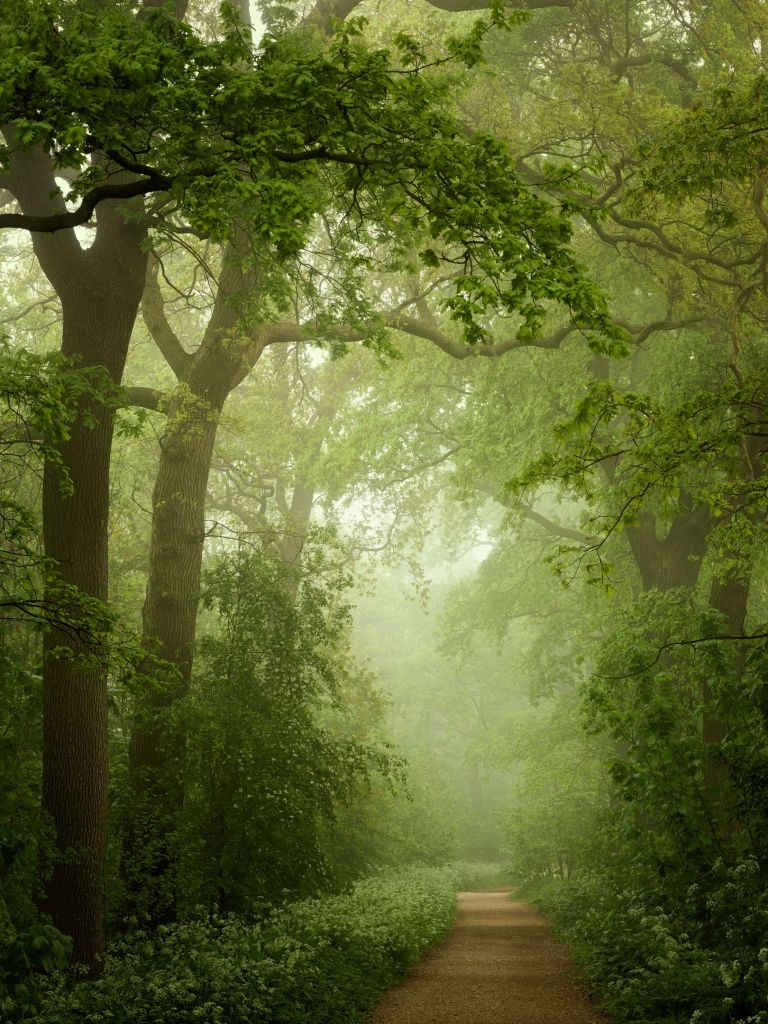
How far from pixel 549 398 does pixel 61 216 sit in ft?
38.5

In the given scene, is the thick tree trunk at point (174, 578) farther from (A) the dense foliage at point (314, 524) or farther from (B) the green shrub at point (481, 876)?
(B) the green shrub at point (481, 876)

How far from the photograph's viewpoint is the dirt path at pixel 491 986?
7891mm

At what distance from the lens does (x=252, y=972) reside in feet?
23.0

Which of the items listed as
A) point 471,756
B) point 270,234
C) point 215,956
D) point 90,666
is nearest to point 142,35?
point 270,234

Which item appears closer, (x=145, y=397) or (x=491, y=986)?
(x=491, y=986)

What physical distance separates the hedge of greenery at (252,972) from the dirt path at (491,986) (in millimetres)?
318

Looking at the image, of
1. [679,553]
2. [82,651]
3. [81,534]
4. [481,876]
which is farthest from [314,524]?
[481,876]

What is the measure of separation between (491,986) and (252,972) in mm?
3610

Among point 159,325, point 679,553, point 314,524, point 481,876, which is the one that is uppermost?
point 159,325

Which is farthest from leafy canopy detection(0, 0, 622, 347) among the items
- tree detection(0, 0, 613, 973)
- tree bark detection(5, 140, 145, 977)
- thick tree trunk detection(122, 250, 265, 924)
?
thick tree trunk detection(122, 250, 265, 924)

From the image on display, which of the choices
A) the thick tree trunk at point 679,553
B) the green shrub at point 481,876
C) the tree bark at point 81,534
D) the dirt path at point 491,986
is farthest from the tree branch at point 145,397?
the green shrub at point 481,876

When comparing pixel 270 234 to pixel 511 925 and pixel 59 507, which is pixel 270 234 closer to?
pixel 59 507

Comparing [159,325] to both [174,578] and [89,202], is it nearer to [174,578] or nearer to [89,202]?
[174,578]

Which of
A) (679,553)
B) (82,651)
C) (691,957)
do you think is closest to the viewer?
(691,957)
